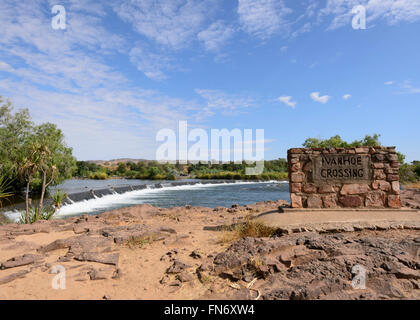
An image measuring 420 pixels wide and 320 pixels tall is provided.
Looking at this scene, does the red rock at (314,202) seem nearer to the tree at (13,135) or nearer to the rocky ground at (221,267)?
the rocky ground at (221,267)

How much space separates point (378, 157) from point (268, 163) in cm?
6678

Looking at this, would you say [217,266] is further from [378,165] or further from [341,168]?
[378,165]

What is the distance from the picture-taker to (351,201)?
6617 millimetres

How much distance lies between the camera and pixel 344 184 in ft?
21.9

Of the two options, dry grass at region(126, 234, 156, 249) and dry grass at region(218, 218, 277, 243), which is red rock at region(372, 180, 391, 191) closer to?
dry grass at region(218, 218, 277, 243)

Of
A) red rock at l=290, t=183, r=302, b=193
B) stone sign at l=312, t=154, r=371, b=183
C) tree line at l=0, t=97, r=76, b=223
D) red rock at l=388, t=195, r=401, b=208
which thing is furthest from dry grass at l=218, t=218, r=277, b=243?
tree line at l=0, t=97, r=76, b=223

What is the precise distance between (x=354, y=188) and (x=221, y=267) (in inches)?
176

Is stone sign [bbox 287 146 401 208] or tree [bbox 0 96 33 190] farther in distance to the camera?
tree [bbox 0 96 33 190]

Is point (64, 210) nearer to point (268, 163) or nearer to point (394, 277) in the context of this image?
point (394, 277)

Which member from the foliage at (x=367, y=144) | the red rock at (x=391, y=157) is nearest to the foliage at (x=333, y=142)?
the foliage at (x=367, y=144)

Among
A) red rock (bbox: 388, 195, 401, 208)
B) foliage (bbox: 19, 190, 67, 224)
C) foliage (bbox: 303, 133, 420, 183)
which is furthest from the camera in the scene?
foliage (bbox: 303, 133, 420, 183)

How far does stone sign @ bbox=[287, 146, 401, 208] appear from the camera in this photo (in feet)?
21.6
